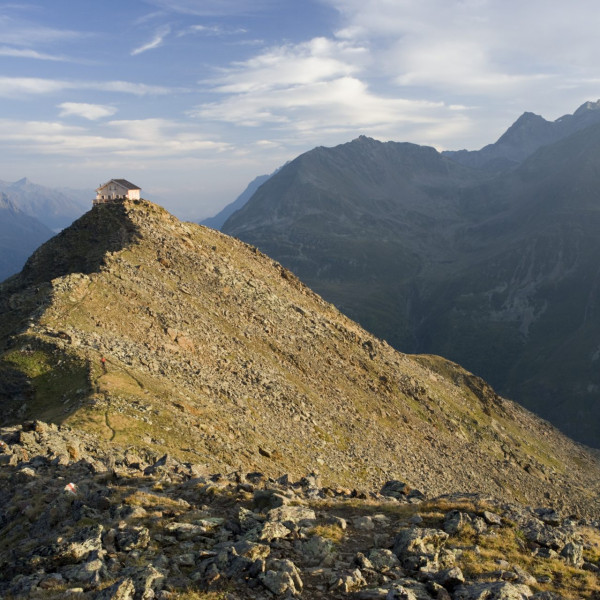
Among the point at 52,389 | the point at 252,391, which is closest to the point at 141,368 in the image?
the point at 52,389

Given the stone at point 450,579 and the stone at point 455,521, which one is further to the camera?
the stone at point 455,521

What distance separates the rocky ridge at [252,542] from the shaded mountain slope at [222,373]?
12.3 metres

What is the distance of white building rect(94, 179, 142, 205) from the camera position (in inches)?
4481

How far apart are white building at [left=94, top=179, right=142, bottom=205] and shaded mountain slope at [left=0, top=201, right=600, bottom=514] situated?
86.0 ft

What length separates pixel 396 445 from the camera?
7088 cm

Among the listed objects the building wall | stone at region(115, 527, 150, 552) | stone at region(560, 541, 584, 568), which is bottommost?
stone at region(560, 541, 584, 568)

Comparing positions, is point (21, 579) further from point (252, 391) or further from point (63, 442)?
Answer: point (252, 391)

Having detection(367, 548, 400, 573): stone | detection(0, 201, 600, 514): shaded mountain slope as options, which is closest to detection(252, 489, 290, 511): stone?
detection(367, 548, 400, 573): stone

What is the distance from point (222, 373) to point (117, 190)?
→ 73.0m

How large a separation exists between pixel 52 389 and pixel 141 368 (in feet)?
29.8

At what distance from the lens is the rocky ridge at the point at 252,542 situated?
17.6 meters

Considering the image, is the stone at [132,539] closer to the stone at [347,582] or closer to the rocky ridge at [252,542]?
the rocky ridge at [252,542]

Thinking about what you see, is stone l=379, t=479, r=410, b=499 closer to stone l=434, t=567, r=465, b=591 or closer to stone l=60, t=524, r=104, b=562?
stone l=434, t=567, r=465, b=591

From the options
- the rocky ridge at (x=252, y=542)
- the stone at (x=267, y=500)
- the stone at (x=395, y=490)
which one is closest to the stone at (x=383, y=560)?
the rocky ridge at (x=252, y=542)
